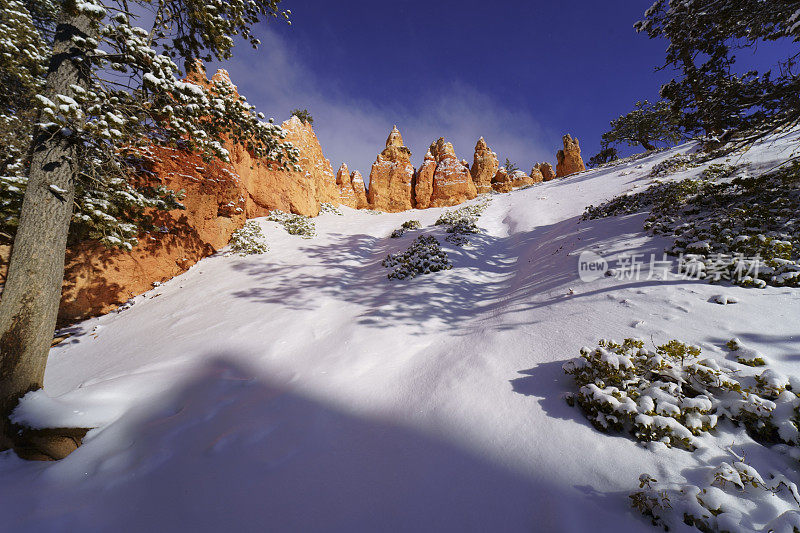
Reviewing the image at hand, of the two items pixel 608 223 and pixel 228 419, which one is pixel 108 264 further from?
pixel 608 223

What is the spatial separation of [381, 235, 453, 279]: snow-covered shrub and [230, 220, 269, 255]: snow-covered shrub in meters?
5.32

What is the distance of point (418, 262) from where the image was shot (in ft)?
27.5

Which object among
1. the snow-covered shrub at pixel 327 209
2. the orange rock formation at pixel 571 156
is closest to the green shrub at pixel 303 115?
the snow-covered shrub at pixel 327 209

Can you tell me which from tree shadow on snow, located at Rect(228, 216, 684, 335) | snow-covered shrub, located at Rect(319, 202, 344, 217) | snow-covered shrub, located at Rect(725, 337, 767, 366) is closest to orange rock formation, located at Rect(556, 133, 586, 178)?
snow-covered shrub, located at Rect(319, 202, 344, 217)

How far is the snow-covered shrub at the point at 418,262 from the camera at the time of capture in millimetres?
8005

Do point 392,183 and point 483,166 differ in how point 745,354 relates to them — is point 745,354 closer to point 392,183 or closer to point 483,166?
point 392,183

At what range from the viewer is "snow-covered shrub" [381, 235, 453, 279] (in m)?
8.01

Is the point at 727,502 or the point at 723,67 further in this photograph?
the point at 723,67

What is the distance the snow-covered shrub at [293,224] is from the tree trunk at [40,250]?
9978mm

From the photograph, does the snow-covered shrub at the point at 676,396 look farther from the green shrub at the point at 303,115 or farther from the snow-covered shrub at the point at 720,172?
the green shrub at the point at 303,115

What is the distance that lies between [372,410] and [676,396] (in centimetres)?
308

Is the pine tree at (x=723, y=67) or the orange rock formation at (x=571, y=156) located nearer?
the pine tree at (x=723, y=67)

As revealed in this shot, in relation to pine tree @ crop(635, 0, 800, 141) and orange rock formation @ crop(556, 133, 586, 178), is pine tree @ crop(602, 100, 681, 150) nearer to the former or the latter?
orange rock formation @ crop(556, 133, 586, 178)

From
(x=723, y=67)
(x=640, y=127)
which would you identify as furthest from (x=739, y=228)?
(x=640, y=127)
